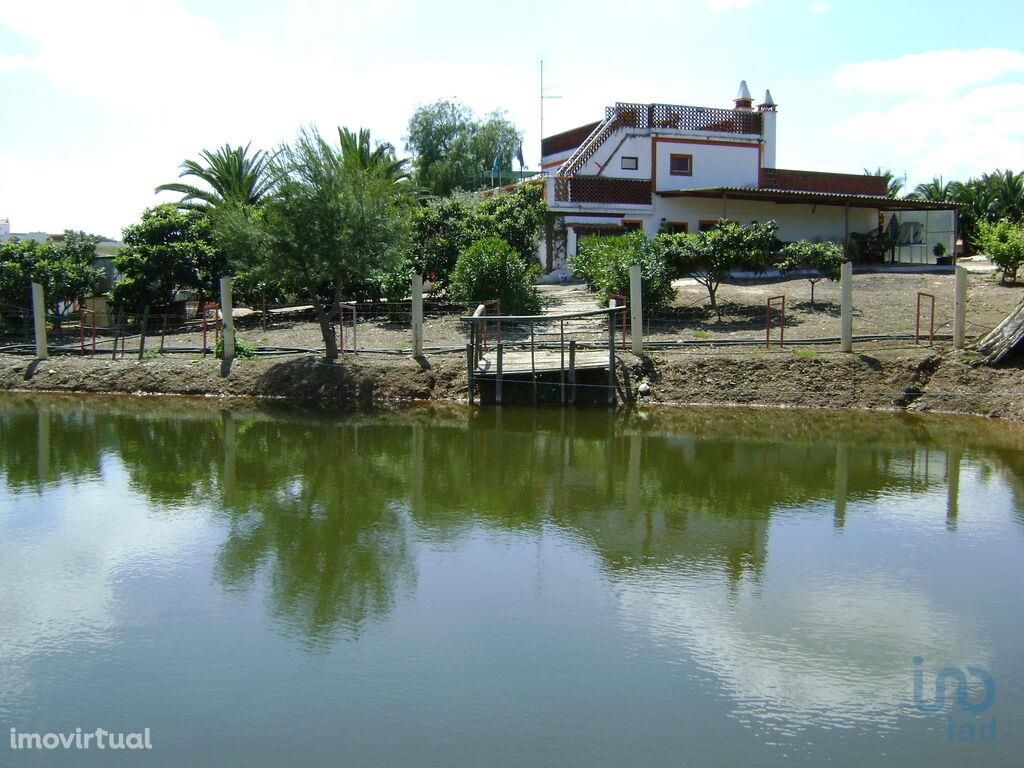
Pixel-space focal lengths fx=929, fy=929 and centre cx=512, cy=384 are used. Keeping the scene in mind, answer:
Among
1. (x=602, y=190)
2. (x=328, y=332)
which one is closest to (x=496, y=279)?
(x=328, y=332)

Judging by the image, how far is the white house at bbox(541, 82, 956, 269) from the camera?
3183 cm

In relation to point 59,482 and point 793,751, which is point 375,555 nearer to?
point 793,751

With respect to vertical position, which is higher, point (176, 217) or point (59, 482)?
point (176, 217)

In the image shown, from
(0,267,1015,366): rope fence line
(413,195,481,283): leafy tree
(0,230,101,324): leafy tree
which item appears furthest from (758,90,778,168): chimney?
(0,230,101,324): leafy tree

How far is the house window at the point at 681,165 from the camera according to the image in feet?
110

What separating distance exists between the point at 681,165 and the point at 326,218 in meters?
16.8

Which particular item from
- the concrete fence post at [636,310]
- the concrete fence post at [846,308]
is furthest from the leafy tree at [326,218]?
the concrete fence post at [846,308]

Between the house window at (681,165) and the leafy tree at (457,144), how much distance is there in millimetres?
16931

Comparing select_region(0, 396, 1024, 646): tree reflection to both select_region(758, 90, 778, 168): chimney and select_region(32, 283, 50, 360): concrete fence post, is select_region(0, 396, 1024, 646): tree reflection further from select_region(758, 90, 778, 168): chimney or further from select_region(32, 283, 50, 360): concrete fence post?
select_region(758, 90, 778, 168): chimney

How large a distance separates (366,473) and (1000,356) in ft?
42.8

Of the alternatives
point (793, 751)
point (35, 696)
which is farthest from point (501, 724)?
point (35, 696)

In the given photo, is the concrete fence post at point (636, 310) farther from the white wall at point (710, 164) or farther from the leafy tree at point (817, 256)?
the white wall at point (710, 164)

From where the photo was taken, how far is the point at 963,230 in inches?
1657

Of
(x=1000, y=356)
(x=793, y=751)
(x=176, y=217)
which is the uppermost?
(x=176, y=217)
